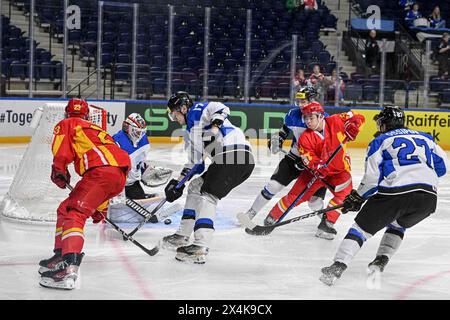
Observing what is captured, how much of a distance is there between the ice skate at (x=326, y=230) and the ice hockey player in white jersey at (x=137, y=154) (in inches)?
51.2

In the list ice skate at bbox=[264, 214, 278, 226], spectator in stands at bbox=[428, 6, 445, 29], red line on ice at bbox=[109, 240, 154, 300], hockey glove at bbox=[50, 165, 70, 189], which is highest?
spectator in stands at bbox=[428, 6, 445, 29]

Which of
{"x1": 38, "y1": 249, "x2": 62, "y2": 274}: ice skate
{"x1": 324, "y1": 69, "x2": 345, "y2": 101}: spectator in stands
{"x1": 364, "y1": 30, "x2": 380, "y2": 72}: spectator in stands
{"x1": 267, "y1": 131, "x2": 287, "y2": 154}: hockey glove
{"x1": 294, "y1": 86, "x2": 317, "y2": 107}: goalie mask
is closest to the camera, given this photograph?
{"x1": 38, "y1": 249, "x2": 62, "y2": 274}: ice skate

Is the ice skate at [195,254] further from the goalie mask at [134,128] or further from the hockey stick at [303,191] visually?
the goalie mask at [134,128]

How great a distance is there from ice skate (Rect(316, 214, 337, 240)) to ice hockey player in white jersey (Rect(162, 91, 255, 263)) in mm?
1117

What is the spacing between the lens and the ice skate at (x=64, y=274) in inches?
160

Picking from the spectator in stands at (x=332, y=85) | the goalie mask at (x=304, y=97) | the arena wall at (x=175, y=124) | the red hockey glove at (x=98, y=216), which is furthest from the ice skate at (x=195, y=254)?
the spectator in stands at (x=332, y=85)

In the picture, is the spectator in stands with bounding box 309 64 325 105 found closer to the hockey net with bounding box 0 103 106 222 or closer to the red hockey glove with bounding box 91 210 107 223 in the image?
the hockey net with bounding box 0 103 106 222

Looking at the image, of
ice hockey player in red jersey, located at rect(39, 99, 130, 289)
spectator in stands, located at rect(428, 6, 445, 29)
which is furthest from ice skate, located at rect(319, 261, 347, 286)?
spectator in stands, located at rect(428, 6, 445, 29)

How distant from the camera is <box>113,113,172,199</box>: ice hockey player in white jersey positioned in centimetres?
595

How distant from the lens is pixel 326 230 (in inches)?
226

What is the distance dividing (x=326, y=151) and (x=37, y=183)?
223cm

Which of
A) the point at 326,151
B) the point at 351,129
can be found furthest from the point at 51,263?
the point at 351,129

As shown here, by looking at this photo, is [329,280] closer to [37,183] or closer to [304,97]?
[304,97]

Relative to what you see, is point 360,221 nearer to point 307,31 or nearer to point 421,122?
point 421,122
